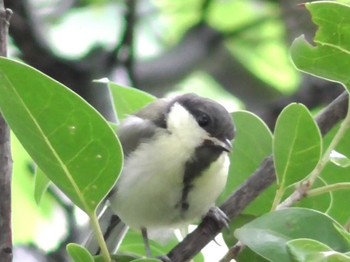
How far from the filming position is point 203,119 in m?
1.64

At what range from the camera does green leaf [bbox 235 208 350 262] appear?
2.99 feet

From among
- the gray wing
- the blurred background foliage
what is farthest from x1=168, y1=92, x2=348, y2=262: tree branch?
the blurred background foliage

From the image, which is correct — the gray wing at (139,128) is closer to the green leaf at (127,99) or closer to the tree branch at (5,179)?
the green leaf at (127,99)

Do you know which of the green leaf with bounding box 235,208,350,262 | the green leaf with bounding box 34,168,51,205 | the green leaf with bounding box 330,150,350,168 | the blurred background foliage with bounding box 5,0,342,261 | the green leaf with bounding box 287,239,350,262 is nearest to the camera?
the green leaf with bounding box 287,239,350,262

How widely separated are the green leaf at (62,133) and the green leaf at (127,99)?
0.29 metres

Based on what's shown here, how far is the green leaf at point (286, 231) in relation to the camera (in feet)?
2.99

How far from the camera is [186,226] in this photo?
60.3 inches

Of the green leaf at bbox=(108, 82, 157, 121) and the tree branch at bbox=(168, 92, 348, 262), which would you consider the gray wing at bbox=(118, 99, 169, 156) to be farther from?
the tree branch at bbox=(168, 92, 348, 262)

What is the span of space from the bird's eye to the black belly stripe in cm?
5

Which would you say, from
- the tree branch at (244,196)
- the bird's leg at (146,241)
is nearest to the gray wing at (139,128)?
the bird's leg at (146,241)

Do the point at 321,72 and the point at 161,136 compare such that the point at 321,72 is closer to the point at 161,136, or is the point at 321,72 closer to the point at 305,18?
the point at 161,136

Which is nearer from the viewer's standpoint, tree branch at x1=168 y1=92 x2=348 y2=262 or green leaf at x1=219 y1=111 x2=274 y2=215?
tree branch at x1=168 y1=92 x2=348 y2=262

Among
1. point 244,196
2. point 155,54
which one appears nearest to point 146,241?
point 244,196

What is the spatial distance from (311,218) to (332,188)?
0.05 metres
